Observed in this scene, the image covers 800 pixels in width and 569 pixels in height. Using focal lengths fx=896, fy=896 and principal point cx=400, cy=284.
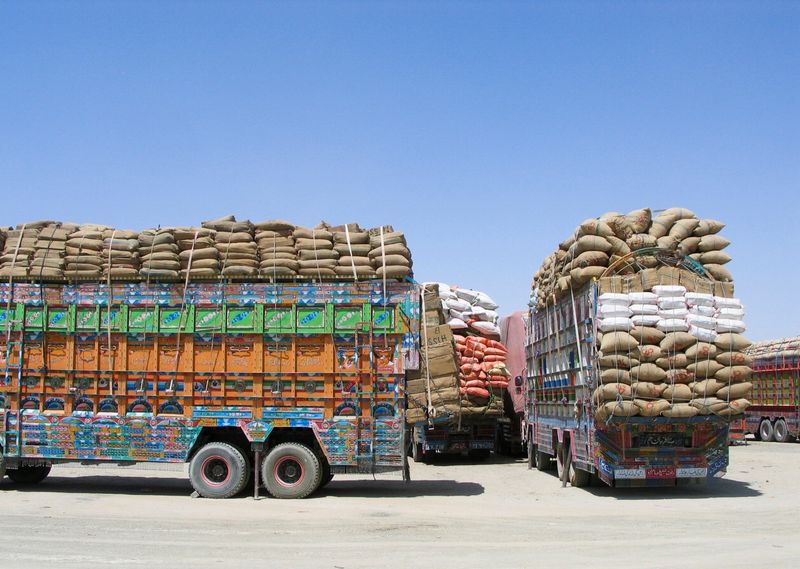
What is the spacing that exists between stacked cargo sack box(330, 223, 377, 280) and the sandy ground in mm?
3404

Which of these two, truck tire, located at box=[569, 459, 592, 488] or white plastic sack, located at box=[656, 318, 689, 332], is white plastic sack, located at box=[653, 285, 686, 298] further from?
truck tire, located at box=[569, 459, 592, 488]

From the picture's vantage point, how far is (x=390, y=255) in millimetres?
13594

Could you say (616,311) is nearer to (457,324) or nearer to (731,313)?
(731,313)

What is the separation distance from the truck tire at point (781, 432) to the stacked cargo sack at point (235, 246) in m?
21.4

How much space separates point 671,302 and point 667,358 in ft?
2.66

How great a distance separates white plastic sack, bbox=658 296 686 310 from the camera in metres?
12.9

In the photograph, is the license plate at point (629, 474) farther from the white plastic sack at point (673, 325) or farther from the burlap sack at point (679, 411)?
the white plastic sack at point (673, 325)

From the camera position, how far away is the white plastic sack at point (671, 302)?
12.9m

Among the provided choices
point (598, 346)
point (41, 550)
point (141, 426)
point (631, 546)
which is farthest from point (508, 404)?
point (41, 550)

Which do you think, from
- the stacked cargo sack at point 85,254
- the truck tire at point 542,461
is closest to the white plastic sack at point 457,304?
the truck tire at point 542,461

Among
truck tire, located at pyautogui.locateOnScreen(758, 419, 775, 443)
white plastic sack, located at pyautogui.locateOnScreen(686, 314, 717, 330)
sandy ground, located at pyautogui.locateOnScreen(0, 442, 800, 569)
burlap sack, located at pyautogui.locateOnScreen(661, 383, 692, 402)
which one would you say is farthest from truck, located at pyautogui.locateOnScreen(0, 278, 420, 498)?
truck tire, located at pyautogui.locateOnScreen(758, 419, 775, 443)

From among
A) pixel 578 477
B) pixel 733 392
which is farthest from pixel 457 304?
pixel 733 392

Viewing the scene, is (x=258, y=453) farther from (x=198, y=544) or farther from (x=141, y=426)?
(x=198, y=544)

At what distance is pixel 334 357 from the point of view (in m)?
13.5
